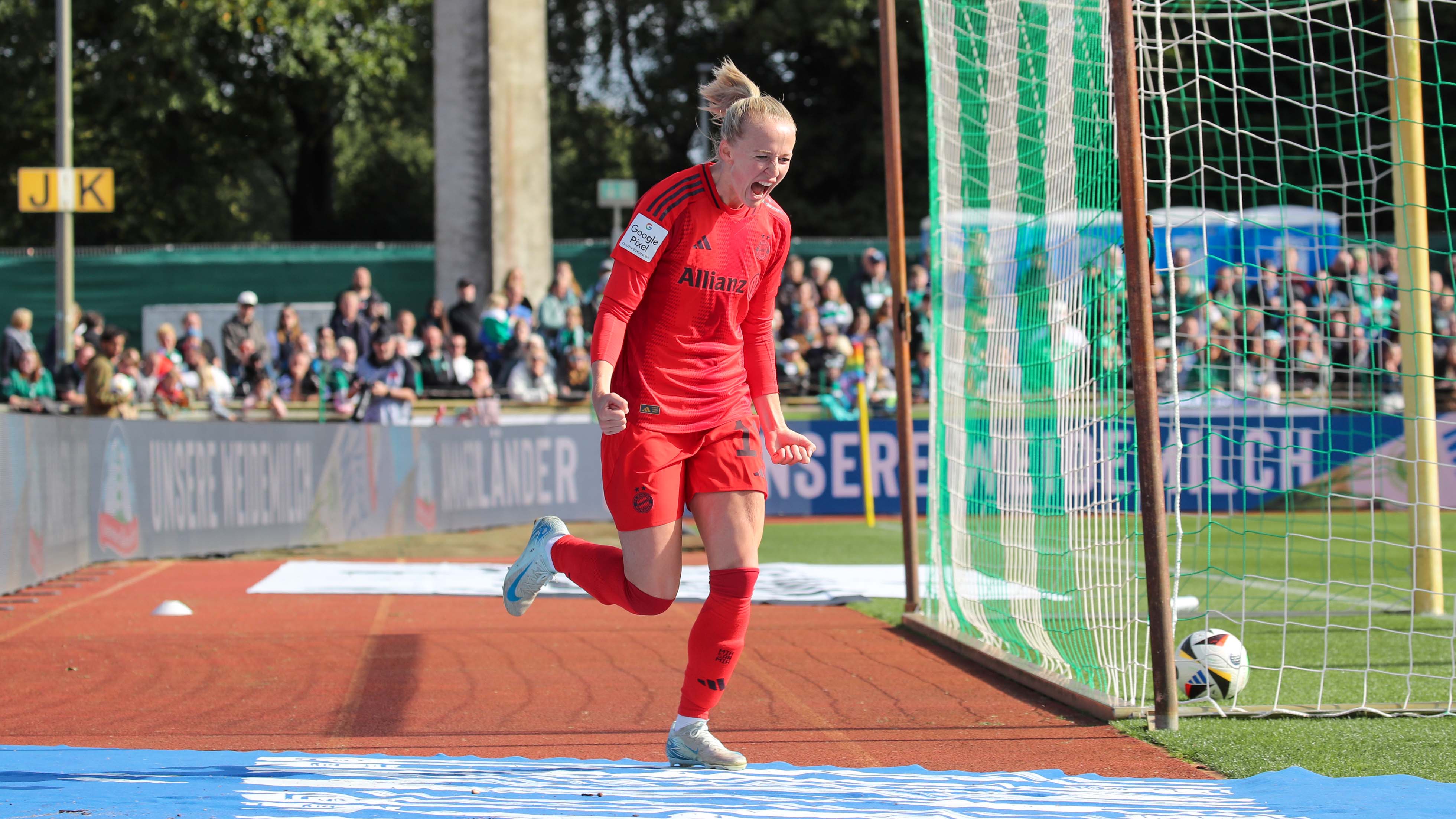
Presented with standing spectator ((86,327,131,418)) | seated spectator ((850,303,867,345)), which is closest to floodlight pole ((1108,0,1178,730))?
standing spectator ((86,327,131,418))

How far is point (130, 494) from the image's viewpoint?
1133 cm

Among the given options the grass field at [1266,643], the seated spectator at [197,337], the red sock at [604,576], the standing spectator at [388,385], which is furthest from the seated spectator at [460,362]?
the red sock at [604,576]

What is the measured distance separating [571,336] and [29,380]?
618 cm

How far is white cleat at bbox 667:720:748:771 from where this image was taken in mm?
4418

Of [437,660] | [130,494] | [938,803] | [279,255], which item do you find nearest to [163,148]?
[279,255]

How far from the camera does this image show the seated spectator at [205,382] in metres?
15.8

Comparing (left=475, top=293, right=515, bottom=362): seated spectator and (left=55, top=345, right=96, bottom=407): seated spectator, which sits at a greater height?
(left=475, top=293, right=515, bottom=362): seated spectator

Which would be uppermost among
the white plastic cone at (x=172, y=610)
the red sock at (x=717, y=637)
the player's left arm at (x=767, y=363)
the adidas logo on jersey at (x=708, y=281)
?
the adidas logo on jersey at (x=708, y=281)

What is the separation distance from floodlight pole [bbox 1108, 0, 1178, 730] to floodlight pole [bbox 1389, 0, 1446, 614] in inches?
102

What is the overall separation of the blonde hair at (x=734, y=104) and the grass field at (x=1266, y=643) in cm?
230

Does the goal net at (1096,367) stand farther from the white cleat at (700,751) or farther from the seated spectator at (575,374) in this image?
the seated spectator at (575,374)

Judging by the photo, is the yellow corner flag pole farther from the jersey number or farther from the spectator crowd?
the jersey number

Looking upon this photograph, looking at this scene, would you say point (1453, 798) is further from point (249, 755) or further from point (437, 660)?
point (437, 660)

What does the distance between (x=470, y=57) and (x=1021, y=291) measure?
1685 cm
